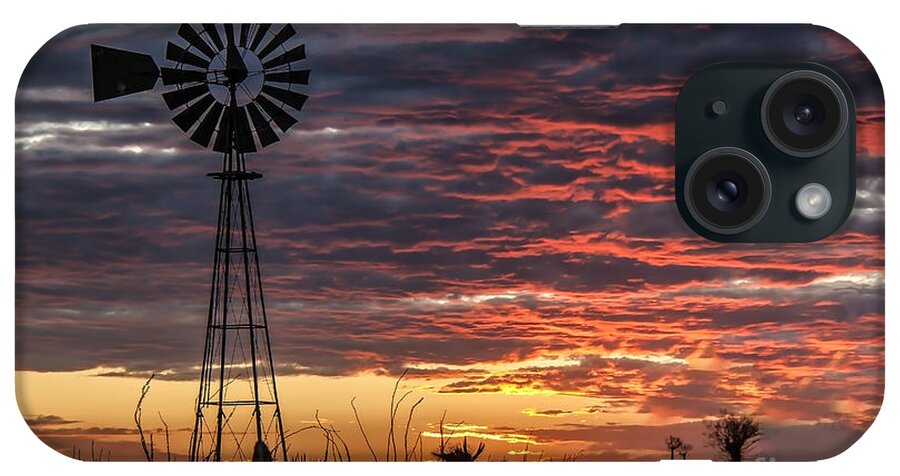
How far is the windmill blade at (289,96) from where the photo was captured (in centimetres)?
631

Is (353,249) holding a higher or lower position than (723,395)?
higher

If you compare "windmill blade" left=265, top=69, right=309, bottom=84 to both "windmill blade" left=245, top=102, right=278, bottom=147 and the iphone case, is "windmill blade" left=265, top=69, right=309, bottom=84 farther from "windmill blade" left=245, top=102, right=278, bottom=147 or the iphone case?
"windmill blade" left=245, top=102, right=278, bottom=147

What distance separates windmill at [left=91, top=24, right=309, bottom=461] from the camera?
628cm

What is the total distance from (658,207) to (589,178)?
429mm

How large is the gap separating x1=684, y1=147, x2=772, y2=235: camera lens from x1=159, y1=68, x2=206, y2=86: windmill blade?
2.86 m

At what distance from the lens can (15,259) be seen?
6.41 metres

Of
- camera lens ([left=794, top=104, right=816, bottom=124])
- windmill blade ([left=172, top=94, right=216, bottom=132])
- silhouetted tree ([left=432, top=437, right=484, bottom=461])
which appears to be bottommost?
silhouetted tree ([left=432, top=437, right=484, bottom=461])

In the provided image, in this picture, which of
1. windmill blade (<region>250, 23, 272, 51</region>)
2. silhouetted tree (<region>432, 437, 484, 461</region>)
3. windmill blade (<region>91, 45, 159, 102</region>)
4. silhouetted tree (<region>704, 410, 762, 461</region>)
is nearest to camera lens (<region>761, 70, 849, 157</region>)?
silhouetted tree (<region>704, 410, 762, 461</region>)

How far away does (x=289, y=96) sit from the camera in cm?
631

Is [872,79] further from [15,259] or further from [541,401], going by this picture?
[15,259]

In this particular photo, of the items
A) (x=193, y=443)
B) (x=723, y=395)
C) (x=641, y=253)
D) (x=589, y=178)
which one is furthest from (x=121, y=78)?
(x=723, y=395)

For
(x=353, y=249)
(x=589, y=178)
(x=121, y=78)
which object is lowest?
(x=353, y=249)

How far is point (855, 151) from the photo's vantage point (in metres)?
6.36

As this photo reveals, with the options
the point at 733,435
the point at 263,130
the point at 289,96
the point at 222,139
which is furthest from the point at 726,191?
the point at 222,139
